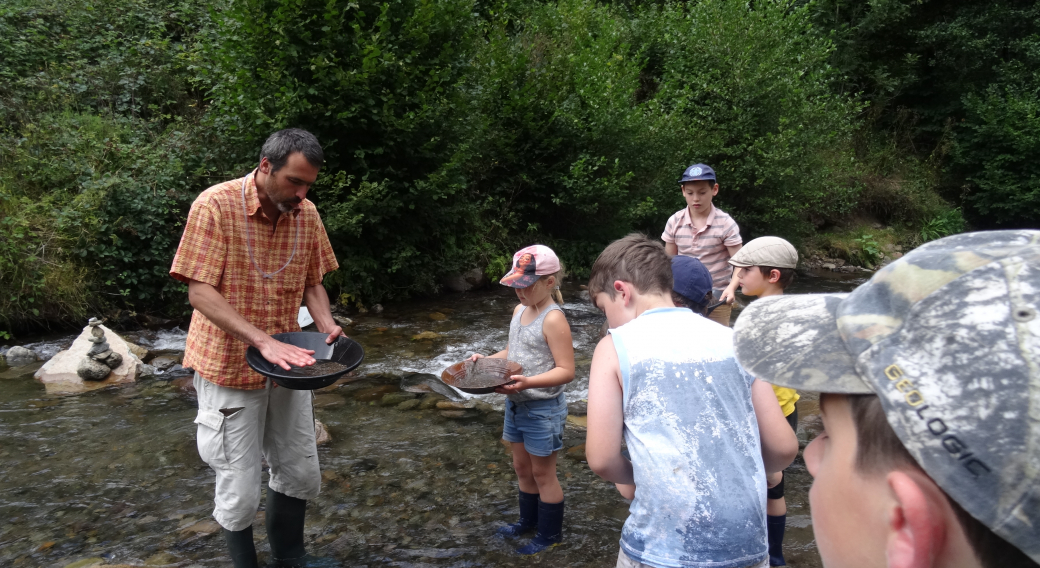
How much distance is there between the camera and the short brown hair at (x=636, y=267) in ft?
6.86

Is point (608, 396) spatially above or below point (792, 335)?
below

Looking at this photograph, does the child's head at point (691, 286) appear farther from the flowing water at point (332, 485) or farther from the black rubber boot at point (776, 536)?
the flowing water at point (332, 485)

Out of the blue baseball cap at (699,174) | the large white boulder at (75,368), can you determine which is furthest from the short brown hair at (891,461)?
the large white boulder at (75,368)

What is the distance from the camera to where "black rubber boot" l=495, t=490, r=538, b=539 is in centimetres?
373

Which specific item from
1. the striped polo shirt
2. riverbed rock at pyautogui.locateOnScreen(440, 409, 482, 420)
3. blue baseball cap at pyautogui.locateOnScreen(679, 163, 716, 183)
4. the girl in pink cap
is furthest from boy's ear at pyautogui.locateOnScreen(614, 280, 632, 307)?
riverbed rock at pyautogui.locateOnScreen(440, 409, 482, 420)

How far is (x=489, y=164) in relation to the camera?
39.6ft

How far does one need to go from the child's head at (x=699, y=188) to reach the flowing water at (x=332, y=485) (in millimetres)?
1969

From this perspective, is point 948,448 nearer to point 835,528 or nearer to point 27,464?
point 835,528

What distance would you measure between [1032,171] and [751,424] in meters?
22.6

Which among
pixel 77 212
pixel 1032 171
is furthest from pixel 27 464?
pixel 1032 171

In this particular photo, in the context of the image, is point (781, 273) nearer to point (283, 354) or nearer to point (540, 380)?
point (540, 380)

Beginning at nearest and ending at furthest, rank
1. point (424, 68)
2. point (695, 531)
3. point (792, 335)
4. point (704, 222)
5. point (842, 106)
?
point (792, 335), point (695, 531), point (704, 222), point (424, 68), point (842, 106)

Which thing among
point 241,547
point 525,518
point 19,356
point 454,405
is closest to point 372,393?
point 454,405

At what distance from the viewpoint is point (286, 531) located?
335cm
